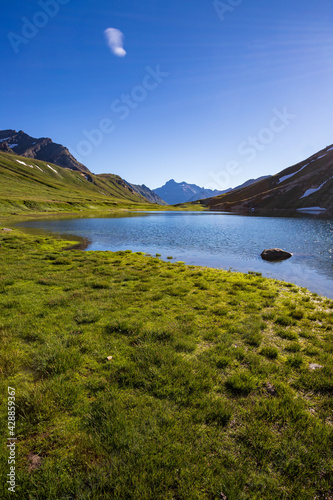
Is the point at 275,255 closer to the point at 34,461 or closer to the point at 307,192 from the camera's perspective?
the point at 34,461

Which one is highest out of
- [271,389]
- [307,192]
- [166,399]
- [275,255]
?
[307,192]

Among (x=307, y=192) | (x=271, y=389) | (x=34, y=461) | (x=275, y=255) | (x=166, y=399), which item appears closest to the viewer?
(x=34, y=461)

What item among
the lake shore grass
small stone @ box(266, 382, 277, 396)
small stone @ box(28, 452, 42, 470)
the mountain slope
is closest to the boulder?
the lake shore grass

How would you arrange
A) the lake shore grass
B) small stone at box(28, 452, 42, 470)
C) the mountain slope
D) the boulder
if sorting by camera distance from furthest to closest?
the mountain slope < the boulder < small stone at box(28, 452, 42, 470) < the lake shore grass

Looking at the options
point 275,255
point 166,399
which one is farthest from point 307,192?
point 166,399

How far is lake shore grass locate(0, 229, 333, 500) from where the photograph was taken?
4141 millimetres

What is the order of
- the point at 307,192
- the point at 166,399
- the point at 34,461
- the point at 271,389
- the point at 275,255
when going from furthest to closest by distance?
the point at 307,192 < the point at 275,255 < the point at 271,389 < the point at 166,399 < the point at 34,461

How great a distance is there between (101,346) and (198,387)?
4.03m

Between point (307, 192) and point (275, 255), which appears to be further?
point (307, 192)

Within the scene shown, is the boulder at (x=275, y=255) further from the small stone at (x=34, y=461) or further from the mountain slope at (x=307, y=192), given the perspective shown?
the mountain slope at (x=307, y=192)

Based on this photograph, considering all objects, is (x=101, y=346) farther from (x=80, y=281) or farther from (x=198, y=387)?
(x=80, y=281)

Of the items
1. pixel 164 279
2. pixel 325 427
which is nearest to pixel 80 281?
pixel 164 279

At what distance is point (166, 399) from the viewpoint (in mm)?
6016

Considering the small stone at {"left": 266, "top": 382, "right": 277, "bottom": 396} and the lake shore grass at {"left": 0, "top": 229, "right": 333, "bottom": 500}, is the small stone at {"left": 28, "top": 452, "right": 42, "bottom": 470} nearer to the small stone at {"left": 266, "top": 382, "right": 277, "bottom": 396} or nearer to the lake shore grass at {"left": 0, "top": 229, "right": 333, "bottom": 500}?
the lake shore grass at {"left": 0, "top": 229, "right": 333, "bottom": 500}
